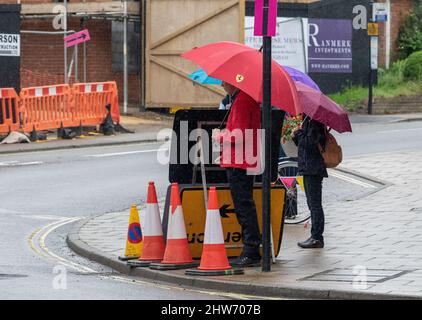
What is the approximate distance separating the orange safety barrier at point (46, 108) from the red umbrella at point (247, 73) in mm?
16357

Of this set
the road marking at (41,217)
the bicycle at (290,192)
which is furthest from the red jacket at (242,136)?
the road marking at (41,217)

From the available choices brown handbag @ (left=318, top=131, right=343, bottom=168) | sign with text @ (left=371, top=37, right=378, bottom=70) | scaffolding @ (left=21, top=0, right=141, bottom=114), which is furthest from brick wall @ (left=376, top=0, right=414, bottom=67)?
brown handbag @ (left=318, top=131, right=343, bottom=168)

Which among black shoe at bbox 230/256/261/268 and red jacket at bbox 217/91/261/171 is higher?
red jacket at bbox 217/91/261/171

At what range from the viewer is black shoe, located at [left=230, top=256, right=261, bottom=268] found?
12.3 m

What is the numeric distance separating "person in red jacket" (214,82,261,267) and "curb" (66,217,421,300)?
83cm

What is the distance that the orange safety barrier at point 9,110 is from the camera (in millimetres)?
27844

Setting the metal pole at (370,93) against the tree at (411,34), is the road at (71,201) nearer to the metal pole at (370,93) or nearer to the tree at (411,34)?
the metal pole at (370,93)

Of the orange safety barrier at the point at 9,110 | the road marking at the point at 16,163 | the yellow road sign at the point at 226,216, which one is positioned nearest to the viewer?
the yellow road sign at the point at 226,216

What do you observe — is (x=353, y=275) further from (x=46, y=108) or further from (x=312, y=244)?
(x=46, y=108)

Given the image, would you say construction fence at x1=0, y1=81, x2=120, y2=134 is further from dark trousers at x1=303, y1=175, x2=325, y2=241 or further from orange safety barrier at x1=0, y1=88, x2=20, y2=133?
dark trousers at x1=303, y1=175, x2=325, y2=241

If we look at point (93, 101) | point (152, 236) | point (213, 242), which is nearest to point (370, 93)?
point (93, 101)
